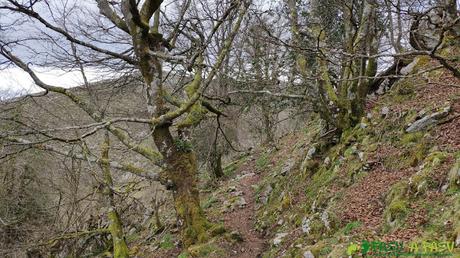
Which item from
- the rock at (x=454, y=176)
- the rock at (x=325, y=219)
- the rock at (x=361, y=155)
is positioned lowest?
the rock at (x=325, y=219)

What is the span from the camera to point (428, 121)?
197 inches

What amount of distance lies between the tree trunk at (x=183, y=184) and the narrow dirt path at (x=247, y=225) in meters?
0.69

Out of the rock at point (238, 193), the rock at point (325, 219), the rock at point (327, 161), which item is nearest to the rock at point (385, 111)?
the rock at point (327, 161)

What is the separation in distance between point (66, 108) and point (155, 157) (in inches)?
166

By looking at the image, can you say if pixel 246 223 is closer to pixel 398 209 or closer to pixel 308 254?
pixel 308 254

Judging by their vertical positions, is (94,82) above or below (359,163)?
above

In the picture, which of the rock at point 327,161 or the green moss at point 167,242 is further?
the green moss at point 167,242

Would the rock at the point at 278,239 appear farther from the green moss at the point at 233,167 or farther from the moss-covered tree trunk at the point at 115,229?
the green moss at the point at 233,167

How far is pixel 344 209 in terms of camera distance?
464cm

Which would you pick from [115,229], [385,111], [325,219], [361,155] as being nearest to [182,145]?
[325,219]

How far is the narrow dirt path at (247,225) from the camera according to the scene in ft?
18.7

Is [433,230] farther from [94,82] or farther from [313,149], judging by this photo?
[94,82]

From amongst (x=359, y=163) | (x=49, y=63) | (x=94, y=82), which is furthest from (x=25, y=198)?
(x=359, y=163)

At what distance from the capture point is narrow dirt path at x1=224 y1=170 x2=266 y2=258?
18.7 ft
